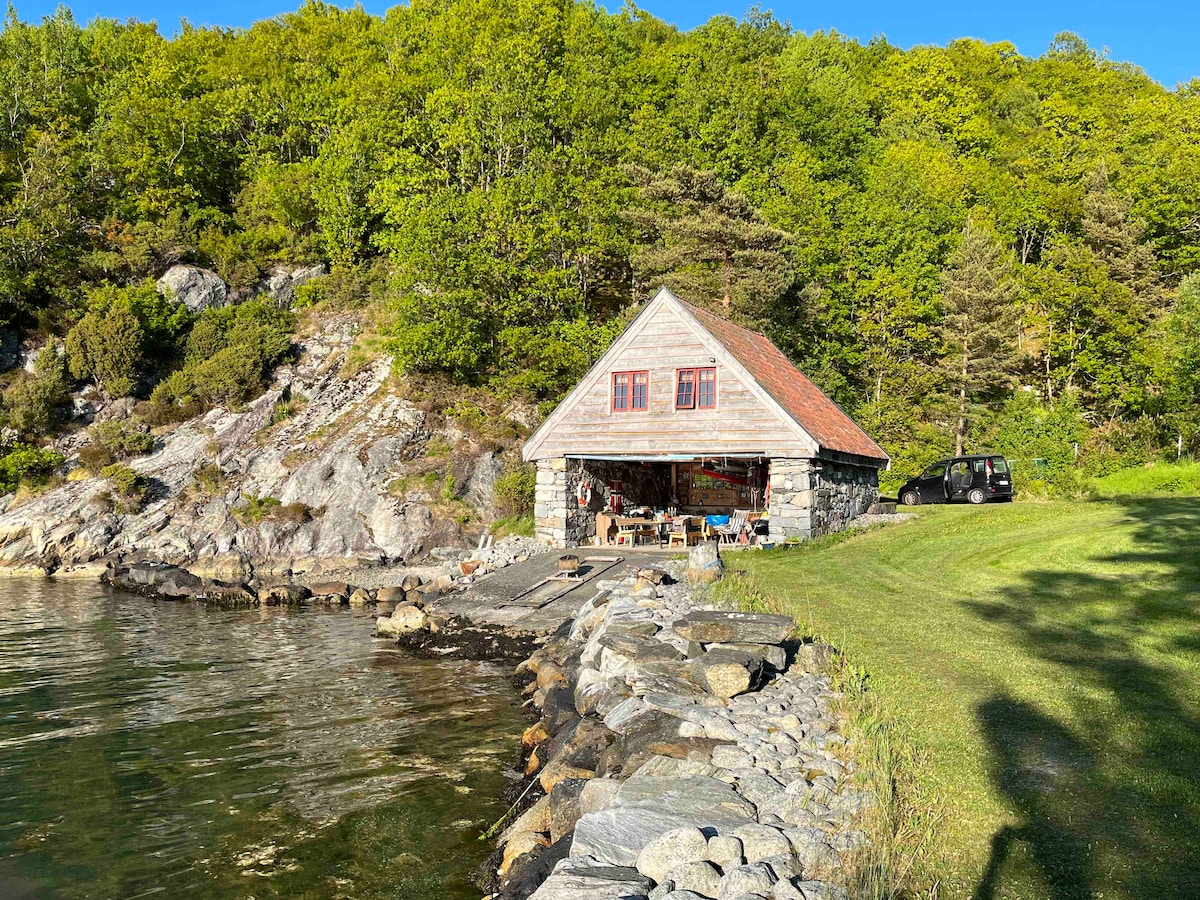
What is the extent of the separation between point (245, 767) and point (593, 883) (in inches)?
286

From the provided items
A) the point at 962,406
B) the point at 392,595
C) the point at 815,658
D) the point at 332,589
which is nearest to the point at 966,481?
the point at 962,406

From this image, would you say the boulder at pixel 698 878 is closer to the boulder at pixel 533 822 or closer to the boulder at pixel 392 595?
the boulder at pixel 533 822

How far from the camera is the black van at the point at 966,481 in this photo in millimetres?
30047

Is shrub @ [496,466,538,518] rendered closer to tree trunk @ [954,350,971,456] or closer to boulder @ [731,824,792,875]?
tree trunk @ [954,350,971,456]

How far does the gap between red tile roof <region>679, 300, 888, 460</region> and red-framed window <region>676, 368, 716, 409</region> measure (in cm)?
108

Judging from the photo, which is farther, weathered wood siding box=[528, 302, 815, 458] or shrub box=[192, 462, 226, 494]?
shrub box=[192, 462, 226, 494]

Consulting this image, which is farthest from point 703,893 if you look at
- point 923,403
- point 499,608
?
point 923,403

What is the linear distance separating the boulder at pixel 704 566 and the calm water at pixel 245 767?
4.33 m

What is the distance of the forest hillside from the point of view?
125ft

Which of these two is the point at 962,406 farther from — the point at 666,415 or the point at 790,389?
the point at 666,415

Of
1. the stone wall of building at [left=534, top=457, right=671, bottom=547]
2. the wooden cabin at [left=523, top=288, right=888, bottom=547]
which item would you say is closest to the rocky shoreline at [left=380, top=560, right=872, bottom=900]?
the wooden cabin at [left=523, top=288, right=888, bottom=547]

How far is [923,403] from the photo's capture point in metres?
43.7

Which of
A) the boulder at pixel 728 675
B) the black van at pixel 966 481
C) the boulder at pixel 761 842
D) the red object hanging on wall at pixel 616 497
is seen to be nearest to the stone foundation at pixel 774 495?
the red object hanging on wall at pixel 616 497

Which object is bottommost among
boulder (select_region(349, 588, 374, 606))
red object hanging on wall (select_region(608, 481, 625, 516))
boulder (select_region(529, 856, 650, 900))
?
boulder (select_region(349, 588, 374, 606))
